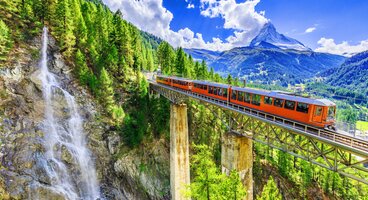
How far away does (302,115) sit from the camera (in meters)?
15.6

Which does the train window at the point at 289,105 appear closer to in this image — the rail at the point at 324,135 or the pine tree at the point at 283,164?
the rail at the point at 324,135

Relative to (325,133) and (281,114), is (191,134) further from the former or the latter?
(325,133)

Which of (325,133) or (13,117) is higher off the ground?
(325,133)

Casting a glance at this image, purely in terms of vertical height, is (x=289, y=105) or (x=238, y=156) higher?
(x=289, y=105)

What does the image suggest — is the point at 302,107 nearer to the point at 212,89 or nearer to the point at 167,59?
the point at 212,89

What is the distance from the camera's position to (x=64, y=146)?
92.7 feet

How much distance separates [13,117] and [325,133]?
31.3 metres

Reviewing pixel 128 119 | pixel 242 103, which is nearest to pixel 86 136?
pixel 128 119

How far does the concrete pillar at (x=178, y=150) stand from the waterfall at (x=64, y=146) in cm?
1081

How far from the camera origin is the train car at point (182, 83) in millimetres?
31484

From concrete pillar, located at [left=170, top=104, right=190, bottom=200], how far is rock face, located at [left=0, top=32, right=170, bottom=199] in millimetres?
3647

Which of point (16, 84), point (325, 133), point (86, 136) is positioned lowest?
point (86, 136)

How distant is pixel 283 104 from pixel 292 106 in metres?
0.79

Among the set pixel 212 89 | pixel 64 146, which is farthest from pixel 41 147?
pixel 212 89
